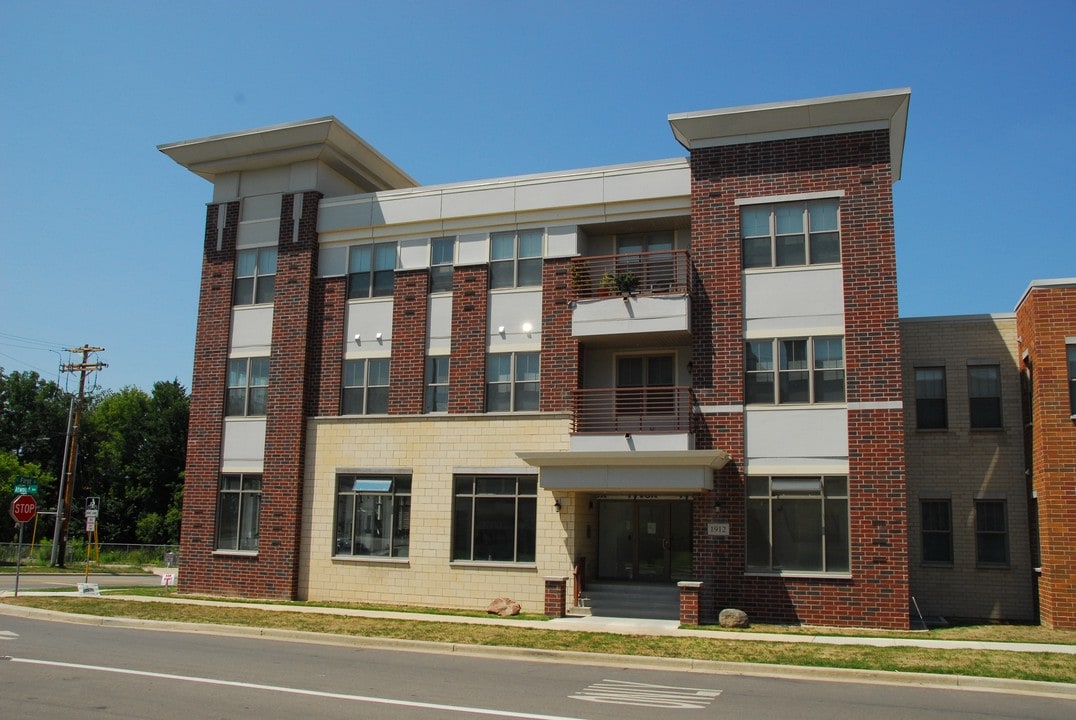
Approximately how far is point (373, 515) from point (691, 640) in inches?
417

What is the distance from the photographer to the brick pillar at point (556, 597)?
21.0 m

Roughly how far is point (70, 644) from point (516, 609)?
31.1ft

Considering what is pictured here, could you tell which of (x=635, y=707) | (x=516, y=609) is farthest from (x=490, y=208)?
(x=635, y=707)

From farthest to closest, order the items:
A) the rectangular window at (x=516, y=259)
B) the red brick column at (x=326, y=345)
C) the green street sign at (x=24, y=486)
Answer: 1. the green street sign at (x=24, y=486)
2. the red brick column at (x=326, y=345)
3. the rectangular window at (x=516, y=259)

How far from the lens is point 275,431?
25.5m

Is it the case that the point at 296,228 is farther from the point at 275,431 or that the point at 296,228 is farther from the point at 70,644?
the point at 70,644

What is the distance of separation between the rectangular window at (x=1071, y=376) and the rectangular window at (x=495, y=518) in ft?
39.8

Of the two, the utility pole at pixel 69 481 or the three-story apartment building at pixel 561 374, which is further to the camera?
the utility pole at pixel 69 481

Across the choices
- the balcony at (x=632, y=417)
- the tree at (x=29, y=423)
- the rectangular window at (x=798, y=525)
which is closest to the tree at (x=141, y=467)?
the tree at (x=29, y=423)

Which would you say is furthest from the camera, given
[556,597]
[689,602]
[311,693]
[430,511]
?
[430,511]

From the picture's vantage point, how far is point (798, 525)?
2028 centimetres

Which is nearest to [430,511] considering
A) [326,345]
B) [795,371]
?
[326,345]

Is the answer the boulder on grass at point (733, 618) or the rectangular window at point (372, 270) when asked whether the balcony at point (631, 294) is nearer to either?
the rectangular window at point (372, 270)

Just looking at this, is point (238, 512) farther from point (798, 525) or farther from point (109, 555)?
point (109, 555)
